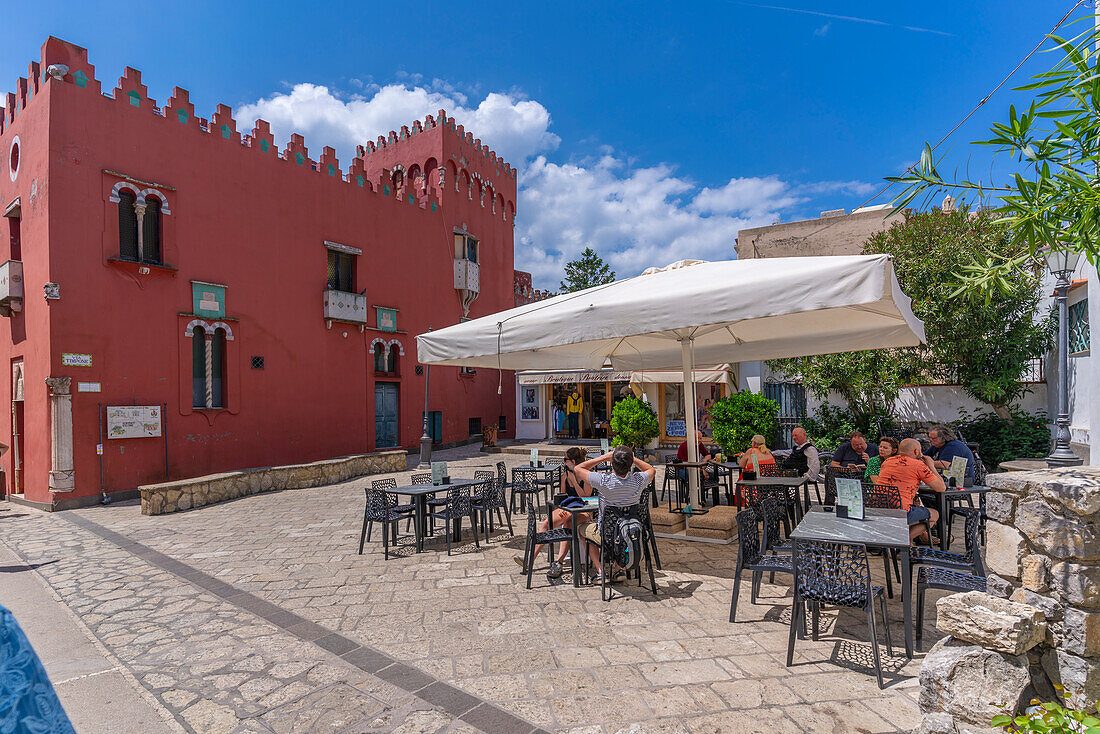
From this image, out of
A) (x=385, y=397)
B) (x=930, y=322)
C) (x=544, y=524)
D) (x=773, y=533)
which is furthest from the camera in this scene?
(x=385, y=397)

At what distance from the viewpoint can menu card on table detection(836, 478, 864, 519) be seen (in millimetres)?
4504

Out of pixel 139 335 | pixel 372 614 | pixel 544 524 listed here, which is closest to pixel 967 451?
pixel 544 524

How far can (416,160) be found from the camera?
2198 centimetres

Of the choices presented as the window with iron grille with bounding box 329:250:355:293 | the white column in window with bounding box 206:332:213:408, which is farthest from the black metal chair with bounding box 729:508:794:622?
the window with iron grille with bounding box 329:250:355:293

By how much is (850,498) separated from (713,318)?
6.02 ft

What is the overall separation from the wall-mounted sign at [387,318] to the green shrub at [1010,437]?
52.5 feet

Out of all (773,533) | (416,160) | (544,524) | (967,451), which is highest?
(416,160)

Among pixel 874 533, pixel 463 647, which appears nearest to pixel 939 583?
pixel 874 533

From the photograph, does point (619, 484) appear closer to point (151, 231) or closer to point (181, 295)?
point (181, 295)

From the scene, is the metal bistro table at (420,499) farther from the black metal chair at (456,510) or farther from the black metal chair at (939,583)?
the black metal chair at (939,583)

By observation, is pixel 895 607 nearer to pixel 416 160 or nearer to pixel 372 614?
pixel 372 614

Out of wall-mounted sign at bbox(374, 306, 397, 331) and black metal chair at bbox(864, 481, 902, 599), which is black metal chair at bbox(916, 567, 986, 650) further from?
wall-mounted sign at bbox(374, 306, 397, 331)

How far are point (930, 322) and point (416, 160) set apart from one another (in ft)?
59.5

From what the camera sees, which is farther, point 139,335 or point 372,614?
point 139,335
